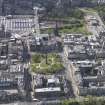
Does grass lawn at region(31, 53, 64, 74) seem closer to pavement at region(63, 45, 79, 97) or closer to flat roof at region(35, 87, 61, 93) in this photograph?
pavement at region(63, 45, 79, 97)

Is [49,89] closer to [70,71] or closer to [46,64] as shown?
[70,71]

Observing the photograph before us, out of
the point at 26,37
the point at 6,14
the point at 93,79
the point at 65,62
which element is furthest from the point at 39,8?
the point at 93,79

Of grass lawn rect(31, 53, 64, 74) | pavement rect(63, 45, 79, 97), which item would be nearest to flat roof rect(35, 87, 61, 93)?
pavement rect(63, 45, 79, 97)

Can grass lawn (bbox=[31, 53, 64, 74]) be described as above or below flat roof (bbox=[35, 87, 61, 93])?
above

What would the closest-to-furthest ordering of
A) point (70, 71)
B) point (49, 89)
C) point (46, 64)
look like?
point (49, 89)
point (70, 71)
point (46, 64)

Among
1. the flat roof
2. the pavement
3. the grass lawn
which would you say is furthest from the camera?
the grass lawn

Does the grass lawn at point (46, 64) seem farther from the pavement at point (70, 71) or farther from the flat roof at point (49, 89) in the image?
the flat roof at point (49, 89)

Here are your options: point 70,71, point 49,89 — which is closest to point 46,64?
point 70,71

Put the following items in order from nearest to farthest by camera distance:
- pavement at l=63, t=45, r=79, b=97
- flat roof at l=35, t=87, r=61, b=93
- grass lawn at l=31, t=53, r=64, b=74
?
flat roof at l=35, t=87, r=61, b=93 < pavement at l=63, t=45, r=79, b=97 < grass lawn at l=31, t=53, r=64, b=74

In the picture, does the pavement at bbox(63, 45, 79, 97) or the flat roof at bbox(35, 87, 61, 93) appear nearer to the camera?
the flat roof at bbox(35, 87, 61, 93)
